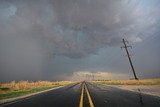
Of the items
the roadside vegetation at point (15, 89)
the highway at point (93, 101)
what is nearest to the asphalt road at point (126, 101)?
the highway at point (93, 101)

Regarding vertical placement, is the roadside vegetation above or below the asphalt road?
above

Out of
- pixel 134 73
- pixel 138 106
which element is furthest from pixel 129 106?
pixel 134 73

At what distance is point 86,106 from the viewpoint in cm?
1078

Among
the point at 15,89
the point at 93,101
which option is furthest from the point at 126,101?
the point at 15,89

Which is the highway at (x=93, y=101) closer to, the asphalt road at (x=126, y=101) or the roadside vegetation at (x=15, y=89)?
the asphalt road at (x=126, y=101)

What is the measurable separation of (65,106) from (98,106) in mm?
1719

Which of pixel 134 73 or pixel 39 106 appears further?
pixel 134 73

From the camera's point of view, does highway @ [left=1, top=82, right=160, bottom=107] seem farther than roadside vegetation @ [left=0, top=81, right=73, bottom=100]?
No

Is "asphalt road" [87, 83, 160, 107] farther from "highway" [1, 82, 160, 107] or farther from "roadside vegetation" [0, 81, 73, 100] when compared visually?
"roadside vegetation" [0, 81, 73, 100]

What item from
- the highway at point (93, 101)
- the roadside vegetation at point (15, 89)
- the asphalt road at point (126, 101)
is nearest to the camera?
the asphalt road at point (126, 101)

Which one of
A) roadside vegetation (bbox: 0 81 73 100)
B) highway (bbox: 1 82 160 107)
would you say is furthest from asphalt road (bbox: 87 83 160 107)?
roadside vegetation (bbox: 0 81 73 100)

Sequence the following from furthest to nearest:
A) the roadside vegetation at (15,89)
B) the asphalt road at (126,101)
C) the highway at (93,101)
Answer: the roadside vegetation at (15,89)
the highway at (93,101)
the asphalt road at (126,101)

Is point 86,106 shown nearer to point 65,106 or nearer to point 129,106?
point 65,106

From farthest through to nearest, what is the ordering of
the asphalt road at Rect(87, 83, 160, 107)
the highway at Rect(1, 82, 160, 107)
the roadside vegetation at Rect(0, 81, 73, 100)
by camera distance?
the roadside vegetation at Rect(0, 81, 73, 100)
the highway at Rect(1, 82, 160, 107)
the asphalt road at Rect(87, 83, 160, 107)
